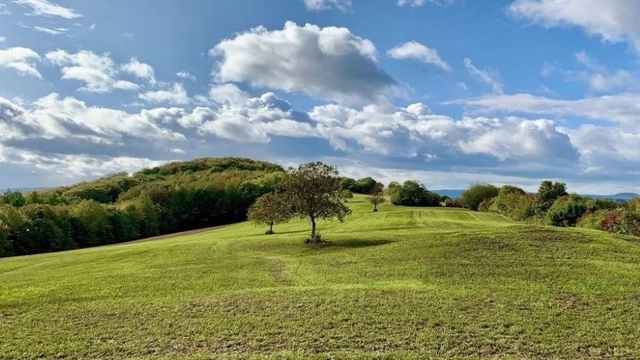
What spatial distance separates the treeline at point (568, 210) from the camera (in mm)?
67062

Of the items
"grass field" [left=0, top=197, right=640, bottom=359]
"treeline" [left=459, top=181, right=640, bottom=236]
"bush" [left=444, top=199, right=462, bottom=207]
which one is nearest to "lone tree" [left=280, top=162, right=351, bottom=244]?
"grass field" [left=0, top=197, right=640, bottom=359]

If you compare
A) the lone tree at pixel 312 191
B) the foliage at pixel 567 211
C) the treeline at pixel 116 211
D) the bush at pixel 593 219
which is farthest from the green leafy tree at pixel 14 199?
the bush at pixel 593 219

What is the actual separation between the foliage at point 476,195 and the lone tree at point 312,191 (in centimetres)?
8901

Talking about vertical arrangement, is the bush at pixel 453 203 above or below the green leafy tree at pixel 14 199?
below

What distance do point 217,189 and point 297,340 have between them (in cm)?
12262

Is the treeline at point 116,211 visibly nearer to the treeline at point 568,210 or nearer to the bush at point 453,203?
the treeline at point 568,210

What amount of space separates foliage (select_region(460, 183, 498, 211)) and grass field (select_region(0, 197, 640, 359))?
88316 mm

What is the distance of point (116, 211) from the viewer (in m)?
110

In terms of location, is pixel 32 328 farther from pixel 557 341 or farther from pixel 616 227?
pixel 616 227

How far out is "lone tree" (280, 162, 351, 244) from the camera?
164 feet

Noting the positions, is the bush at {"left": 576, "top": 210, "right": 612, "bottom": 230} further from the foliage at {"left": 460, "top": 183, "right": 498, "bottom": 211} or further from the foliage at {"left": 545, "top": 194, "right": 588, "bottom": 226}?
the foliage at {"left": 460, "top": 183, "right": 498, "bottom": 211}

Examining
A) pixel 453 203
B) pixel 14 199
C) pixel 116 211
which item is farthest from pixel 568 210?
pixel 14 199

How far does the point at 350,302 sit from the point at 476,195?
384 ft

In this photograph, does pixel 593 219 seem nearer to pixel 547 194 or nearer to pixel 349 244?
pixel 547 194
